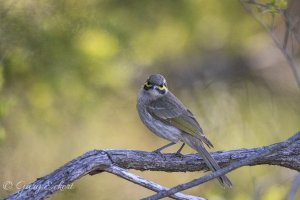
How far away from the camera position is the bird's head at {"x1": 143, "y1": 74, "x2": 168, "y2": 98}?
709cm

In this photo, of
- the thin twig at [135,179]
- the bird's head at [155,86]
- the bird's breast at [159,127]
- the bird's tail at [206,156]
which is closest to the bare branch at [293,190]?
the bird's tail at [206,156]

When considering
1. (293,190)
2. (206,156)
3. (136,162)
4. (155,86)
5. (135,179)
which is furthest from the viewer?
(155,86)

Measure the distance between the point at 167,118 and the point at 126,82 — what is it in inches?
94.1

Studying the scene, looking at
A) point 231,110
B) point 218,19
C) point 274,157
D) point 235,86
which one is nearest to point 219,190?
point 274,157

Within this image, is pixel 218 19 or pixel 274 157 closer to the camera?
pixel 274 157

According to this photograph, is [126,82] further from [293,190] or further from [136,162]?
[136,162]

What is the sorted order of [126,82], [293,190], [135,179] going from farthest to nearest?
[126,82]
[293,190]
[135,179]

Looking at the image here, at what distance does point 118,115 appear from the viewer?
30.7 ft

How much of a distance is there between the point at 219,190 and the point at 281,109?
8.60ft

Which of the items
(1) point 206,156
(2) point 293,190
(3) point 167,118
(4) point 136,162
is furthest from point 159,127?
(2) point 293,190

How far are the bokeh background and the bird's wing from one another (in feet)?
2.13

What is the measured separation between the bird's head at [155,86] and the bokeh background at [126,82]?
1071 millimetres

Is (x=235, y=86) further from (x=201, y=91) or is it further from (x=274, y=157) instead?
(x=274, y=157)

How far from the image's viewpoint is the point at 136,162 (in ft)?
18.4
